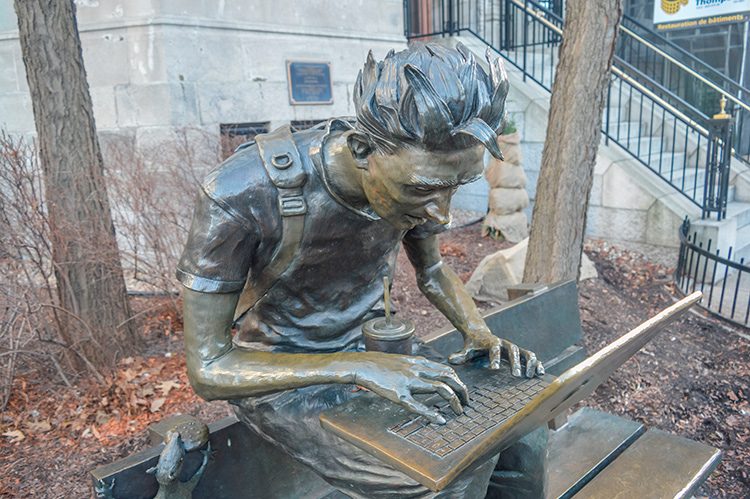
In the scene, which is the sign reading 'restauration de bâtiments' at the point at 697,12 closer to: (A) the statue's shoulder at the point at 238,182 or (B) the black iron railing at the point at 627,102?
(B) the black iron railing at the point at 627,102

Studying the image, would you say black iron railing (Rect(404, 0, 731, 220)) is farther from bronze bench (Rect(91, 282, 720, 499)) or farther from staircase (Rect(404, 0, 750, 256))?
bronze bench (Rect(91, 282, 720, 499))

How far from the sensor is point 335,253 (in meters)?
2.05

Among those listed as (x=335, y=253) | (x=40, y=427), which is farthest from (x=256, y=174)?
(x=40, y=427)

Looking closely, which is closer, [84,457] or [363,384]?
[363,384]

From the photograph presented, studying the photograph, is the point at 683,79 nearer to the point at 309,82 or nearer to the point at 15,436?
the point at 309,82

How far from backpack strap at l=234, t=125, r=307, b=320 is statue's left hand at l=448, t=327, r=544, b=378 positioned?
2.37 ft

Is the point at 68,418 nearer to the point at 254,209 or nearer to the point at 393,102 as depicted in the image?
the point at 254,209

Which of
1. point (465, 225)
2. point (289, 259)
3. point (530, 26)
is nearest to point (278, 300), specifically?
point (289, 259)

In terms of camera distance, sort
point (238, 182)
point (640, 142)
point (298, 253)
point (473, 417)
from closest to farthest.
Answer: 1. point (473, 417)
2. point (238, 182)
3. point (298, 253)
4. point (640, 142)

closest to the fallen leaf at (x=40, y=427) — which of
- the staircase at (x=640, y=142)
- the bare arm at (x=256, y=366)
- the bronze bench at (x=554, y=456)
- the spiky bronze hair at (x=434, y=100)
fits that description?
the bronze bench at (x=554, y=456)

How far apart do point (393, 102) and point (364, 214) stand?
475mm

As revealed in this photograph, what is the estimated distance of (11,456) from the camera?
3502 millimetres

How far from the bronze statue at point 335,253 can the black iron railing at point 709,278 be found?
16.1ft

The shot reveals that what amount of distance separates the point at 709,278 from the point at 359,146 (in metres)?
6.40
